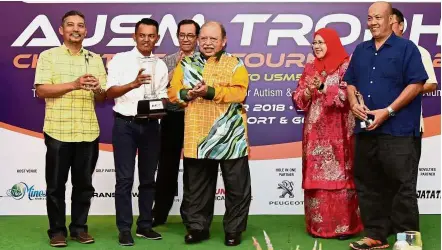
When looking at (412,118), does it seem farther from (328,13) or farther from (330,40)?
(328,13)

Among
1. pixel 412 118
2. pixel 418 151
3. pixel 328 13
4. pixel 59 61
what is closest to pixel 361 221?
pixel 418 151

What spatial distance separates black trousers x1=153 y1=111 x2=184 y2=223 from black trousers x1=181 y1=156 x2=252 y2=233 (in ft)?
1.73

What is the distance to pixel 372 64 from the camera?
4566 millimetres

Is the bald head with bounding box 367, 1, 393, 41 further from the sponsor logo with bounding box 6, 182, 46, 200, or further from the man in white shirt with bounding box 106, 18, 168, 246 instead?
the sponsor logo with bounding box 6, 182, 46, 200

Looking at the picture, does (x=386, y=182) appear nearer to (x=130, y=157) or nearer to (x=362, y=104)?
(x=362, y=104)

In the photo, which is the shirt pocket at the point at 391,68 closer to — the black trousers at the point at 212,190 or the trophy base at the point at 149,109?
the black trousers at the point at 212,190

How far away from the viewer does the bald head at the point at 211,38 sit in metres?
4.69

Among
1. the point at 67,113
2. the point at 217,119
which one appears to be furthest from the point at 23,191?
the point at 217,119

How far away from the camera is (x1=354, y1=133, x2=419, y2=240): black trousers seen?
4.48 m

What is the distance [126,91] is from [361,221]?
1943 mm

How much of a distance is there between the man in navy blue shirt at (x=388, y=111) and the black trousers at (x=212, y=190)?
78cm

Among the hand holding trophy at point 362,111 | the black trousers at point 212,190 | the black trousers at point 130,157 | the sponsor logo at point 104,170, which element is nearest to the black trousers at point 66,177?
the black trousers at point 130,157

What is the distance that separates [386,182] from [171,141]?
1691 mm

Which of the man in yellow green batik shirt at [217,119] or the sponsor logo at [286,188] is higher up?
the man in yellow green batik shirt at [217,119]
